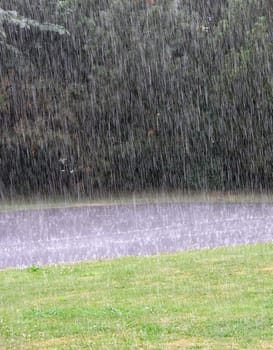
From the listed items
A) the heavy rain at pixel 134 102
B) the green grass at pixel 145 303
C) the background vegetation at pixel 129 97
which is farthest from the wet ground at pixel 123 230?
the background vegetation at pixel 129 97

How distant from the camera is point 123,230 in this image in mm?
17203

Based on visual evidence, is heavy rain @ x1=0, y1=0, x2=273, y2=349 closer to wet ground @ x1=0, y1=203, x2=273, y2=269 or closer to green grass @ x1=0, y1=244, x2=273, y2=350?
wet ground @ x1=0, y1=203, x2=273, y2=269

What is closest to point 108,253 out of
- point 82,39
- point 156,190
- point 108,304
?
point 108,304

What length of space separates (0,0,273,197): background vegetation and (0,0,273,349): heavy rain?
36mm

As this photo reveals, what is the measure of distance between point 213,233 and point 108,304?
7482 mm

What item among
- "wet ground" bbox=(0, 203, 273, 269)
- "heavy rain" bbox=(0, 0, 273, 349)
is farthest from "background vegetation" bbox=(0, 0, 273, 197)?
"wet ground" bbox=(0, 203, 273, 269)

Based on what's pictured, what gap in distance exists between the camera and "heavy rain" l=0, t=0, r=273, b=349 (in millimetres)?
25141

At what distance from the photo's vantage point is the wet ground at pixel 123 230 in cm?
1426

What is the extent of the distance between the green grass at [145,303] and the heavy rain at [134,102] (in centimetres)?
1239

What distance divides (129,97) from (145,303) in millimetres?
18229

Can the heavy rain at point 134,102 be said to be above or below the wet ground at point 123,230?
above

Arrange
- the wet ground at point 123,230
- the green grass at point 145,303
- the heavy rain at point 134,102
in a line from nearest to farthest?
the green grass at point 145,303
the wet ground at point 123,230
the heavy rain at point 134,102

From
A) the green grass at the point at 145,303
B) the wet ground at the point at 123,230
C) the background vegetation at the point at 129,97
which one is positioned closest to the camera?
the green grass at the point at 145,303

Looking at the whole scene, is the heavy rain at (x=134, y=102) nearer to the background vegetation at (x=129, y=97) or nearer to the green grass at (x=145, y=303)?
the background vegetation at (x=129, y=97)
